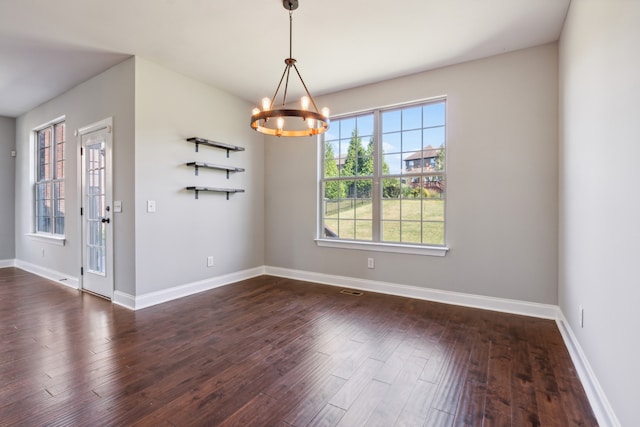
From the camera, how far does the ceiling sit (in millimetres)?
2512

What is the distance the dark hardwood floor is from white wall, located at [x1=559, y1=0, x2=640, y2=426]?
0.38 metres

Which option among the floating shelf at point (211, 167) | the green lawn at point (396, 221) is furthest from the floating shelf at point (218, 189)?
the green lawn at point (396, 221)

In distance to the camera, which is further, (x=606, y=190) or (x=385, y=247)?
(x=385, y=247)

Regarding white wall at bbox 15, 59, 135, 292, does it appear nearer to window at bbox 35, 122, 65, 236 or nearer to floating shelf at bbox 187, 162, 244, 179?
window at bbox 35, 122, 65, 236

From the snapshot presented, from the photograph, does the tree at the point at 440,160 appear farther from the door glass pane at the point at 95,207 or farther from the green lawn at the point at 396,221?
the door glass pane at the point at 95,207

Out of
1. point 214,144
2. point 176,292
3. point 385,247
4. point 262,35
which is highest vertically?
point 262,35

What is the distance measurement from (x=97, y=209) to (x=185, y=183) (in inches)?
47.0

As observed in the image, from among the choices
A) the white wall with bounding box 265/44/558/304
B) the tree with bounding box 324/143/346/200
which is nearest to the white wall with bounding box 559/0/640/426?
the white wall with bounding box 265/44/558/304

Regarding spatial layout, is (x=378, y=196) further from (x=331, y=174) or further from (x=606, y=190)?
(x=606, y=190)

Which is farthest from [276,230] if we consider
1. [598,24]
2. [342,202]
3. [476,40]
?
[598,24]

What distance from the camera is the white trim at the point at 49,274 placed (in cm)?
430

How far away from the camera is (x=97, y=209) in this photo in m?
3.91

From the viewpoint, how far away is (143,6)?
2.50 metres

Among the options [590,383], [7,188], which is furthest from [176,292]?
[7,188]
